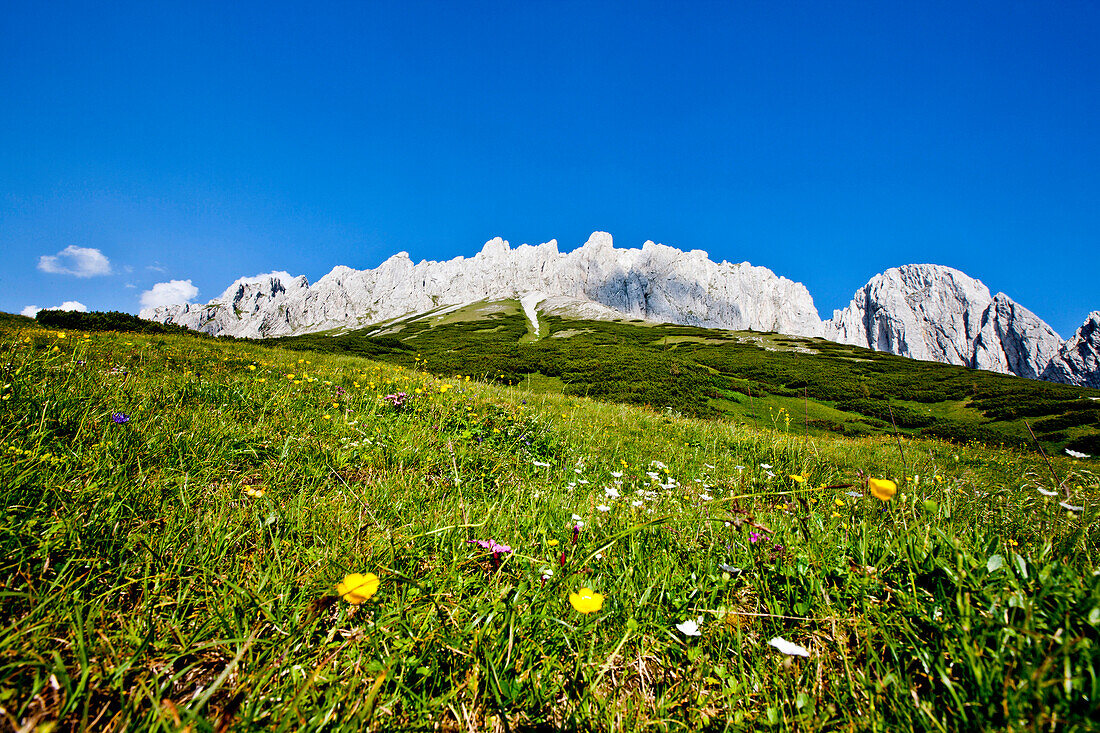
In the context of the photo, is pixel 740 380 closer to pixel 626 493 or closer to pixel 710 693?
pixel 626 493

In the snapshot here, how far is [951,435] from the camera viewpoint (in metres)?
18.5

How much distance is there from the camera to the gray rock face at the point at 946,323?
13275 cm

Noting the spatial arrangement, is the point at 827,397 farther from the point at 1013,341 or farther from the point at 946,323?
the point at 946,323

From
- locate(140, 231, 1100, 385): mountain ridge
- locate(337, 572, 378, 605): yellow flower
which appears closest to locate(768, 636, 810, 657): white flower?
locate(337, 572, 378, 605): yellow flower

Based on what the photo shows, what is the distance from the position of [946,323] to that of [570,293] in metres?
142

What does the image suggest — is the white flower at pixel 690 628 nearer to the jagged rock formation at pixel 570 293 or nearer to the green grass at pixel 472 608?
the green grass at pixel 472 608

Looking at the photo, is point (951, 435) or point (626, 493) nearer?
point (626, 493)

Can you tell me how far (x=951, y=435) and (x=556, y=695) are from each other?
975 inches

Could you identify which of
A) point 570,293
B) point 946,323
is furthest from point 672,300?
point 946,323

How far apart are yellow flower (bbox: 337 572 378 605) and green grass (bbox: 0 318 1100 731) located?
10.3 inches

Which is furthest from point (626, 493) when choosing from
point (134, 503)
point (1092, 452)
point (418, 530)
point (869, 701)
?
point (1092, 452)

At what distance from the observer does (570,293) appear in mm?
179625

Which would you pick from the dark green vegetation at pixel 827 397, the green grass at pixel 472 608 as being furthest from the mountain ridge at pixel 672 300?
the green grass at pixel 472 608

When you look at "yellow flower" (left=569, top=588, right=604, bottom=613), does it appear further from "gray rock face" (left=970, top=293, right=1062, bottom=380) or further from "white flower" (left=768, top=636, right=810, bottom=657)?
"gray rock face" (left=970, top=293, right=1062, bottom=380)
